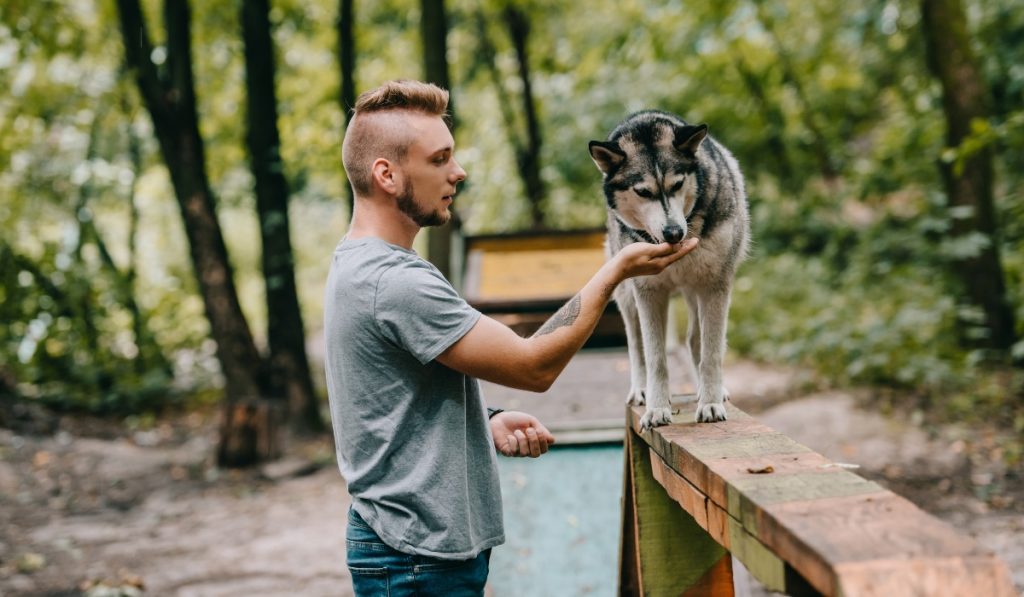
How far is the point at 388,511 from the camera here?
1.92m

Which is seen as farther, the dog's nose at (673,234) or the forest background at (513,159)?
the forest background at (513,159)

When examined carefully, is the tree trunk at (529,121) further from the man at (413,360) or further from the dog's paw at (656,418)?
the man at (413,360)

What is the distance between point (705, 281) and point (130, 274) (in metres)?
12.2

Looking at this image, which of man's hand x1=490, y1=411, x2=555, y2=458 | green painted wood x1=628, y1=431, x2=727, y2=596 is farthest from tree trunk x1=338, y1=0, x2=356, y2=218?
man's hand x1=490, y1=411, x2=555, y2=458

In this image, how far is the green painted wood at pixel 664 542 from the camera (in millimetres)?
2814

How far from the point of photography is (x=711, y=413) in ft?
8.95

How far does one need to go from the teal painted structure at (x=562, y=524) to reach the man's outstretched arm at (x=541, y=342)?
6.76ft

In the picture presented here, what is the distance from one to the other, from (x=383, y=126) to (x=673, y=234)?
97 centimetres

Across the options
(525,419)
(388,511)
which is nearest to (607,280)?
(525,419)

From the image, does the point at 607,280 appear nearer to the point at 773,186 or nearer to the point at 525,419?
the point at 525,419

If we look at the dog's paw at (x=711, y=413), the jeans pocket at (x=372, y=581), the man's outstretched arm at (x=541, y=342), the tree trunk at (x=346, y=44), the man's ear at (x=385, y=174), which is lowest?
the jeans pocket at (x=372, y=581)

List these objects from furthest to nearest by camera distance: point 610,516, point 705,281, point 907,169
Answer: point 907,169, point 610,516, point 705,281

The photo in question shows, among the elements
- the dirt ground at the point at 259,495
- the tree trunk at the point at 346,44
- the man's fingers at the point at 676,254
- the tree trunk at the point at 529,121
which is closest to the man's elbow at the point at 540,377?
the man's fingers at the point at 676,254

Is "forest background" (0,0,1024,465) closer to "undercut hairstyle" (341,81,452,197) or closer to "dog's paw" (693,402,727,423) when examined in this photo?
"dog's paw" (693,402,727,423)
